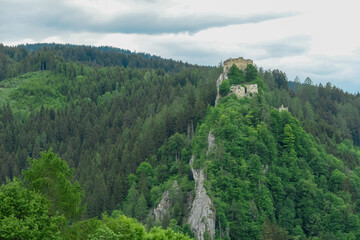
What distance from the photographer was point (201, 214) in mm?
63656

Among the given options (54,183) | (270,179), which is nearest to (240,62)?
(270,179)

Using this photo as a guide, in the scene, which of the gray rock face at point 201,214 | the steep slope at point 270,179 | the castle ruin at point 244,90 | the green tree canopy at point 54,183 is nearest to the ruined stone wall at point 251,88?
the castle ruin at point 244,90

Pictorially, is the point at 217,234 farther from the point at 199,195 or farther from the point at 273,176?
the point at 273,176

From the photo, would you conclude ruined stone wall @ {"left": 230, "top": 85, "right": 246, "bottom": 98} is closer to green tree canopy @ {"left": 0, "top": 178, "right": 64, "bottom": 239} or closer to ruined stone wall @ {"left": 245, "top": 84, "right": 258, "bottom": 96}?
ruined stone wall @ {"left": 245, "top": 84, "right": 258, "bottom": 96}

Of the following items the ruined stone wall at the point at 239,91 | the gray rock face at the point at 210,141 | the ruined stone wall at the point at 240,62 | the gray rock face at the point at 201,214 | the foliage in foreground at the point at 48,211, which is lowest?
the gray rock face at the point at 201,214

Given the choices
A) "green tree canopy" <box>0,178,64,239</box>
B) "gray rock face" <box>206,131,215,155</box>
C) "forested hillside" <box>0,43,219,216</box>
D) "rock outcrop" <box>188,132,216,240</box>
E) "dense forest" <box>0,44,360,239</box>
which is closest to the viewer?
"green tree canopy" <box>0,178,64,239</box>

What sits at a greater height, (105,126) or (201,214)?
(201,214)

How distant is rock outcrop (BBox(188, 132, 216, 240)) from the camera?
61688 mm

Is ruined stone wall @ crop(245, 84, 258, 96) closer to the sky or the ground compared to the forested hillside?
closer to the sky

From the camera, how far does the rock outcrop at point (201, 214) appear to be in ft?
202

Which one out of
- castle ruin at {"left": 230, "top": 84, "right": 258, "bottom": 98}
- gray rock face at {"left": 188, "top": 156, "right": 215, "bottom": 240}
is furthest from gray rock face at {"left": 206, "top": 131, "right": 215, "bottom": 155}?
castle ruin at {"left": 230, "top": 84, "right": 258, "bottom": 98}

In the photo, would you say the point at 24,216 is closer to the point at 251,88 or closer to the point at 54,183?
the point at 54,183

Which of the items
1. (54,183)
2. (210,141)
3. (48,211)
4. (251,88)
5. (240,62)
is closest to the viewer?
(48,211)

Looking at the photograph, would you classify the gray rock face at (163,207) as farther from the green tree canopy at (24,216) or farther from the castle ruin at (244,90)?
the green tree canopy at (24,216)
